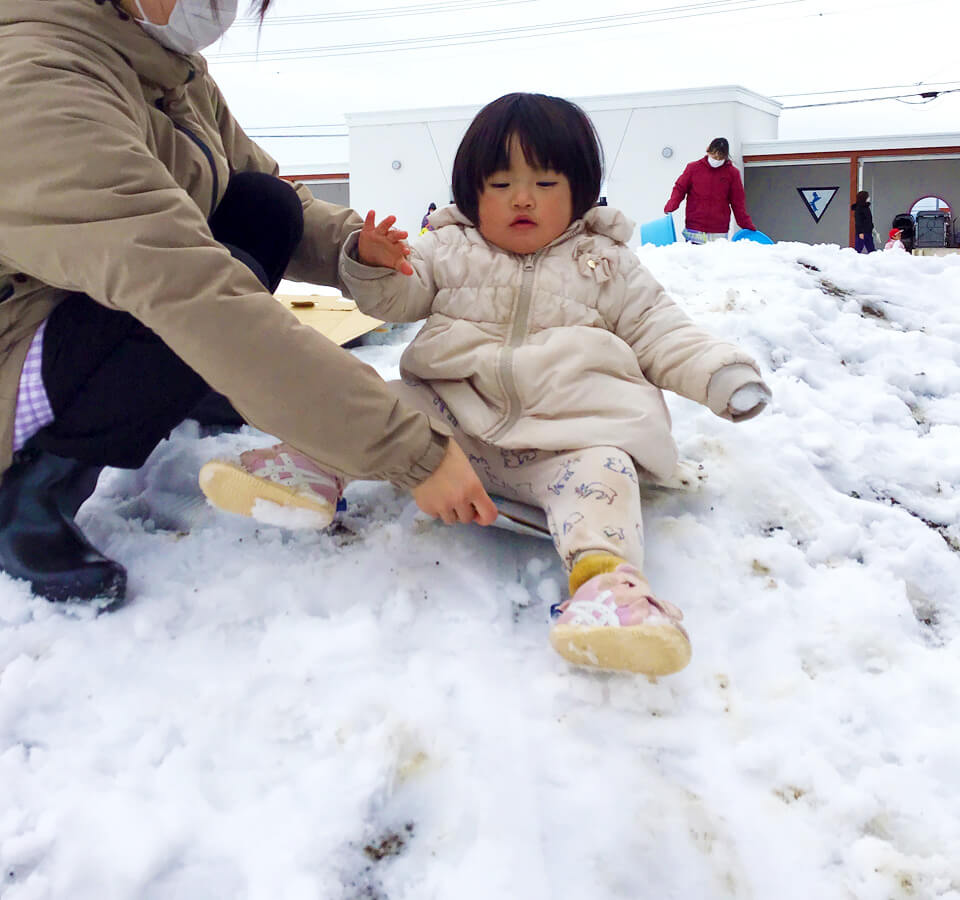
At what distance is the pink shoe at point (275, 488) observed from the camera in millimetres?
1035

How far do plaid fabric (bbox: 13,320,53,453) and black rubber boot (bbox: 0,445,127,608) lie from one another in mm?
36

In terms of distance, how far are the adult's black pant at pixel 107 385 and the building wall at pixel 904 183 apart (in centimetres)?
1114

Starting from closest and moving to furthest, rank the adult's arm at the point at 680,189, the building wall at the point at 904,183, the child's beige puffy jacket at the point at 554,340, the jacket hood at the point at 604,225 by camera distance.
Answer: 1. the child's beige puffy jacket at the point at 554,340
2. the jacket hood at the point at 604,225
3. the adult's arm at the point at 680,189
4. the building wall at the point at 904,183

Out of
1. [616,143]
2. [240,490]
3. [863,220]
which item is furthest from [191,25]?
[616,143]

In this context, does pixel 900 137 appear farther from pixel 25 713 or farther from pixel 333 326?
pixel 25 713

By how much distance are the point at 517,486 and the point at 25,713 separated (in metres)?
0.72

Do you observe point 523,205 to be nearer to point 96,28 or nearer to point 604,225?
point 604,225

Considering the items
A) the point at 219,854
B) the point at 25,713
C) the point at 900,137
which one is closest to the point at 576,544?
the point at 219,854

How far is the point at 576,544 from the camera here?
1007 millimetres

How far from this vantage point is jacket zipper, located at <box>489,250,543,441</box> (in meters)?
A: 1.21

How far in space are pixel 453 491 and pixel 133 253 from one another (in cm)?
45

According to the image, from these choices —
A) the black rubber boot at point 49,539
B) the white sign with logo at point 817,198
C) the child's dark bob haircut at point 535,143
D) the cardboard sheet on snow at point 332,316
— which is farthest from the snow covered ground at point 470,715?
the white sign with logo at point 817,198

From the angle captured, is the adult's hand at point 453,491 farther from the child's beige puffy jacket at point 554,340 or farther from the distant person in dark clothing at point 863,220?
the distant person in dark clothing at point 863,220

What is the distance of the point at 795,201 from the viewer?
10.1m
